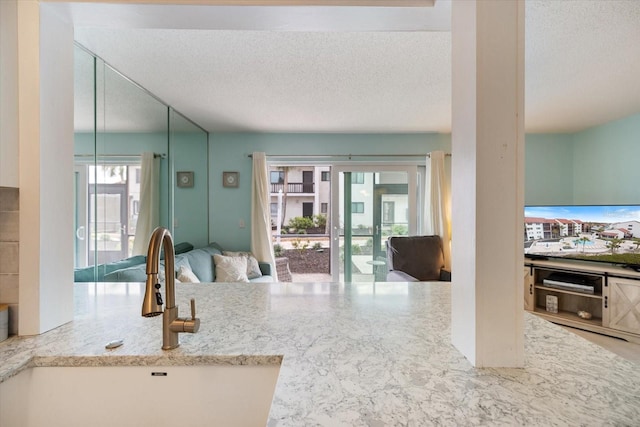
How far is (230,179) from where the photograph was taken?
387 cm

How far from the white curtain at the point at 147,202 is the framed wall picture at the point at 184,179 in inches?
16.8

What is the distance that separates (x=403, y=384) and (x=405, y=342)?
0.20m

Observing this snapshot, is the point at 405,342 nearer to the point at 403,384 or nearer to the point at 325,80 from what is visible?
the point at 403,384

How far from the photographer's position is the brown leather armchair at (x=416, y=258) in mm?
3455

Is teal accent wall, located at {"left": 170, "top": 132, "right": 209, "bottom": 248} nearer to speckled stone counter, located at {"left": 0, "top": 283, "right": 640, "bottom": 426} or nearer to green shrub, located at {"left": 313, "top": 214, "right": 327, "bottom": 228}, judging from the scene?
speckled stone counter, located at {"left": 0, "top": 283, "right": 640, "bottom": 426}

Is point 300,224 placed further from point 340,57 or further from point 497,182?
point 497,182

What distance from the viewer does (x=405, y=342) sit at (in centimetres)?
83

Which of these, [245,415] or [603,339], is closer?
[245,415]

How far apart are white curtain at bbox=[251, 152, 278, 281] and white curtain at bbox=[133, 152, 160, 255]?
117cm

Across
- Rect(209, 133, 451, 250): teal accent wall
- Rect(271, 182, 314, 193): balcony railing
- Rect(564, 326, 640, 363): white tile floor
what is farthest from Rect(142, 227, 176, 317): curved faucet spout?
Rect(271, 182, 314, 193): balcony railing

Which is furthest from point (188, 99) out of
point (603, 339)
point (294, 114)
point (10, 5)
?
point (603, 339)

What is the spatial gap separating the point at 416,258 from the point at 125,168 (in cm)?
315

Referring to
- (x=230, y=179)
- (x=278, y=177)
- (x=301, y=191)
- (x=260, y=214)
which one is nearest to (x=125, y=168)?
(x=230, y=179)

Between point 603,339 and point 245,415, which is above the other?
point 245,415
